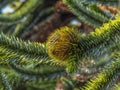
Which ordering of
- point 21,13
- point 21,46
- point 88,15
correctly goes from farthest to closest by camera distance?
point 21,13
point 88,15
point 21,46

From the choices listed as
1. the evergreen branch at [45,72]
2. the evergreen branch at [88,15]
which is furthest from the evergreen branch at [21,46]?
the evergreen branch at [45,72]

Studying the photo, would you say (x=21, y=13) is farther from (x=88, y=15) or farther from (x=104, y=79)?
(x=104, y=79)

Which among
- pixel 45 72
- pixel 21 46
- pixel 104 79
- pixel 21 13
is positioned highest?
pixel 21 46

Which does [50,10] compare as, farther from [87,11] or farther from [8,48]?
[8,48]

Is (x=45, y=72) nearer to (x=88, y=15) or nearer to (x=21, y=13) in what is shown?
(x=88, y=15)

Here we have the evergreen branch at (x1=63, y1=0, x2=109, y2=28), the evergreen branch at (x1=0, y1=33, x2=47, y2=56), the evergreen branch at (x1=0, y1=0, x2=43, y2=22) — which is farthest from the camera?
the evergreen branch at (x1=0, y1=0, x2=43, y2=22)

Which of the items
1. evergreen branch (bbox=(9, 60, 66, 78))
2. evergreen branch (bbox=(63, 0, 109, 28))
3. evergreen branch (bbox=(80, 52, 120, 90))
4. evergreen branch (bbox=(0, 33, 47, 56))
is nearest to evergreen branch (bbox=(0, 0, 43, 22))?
evergreen branch (bbox=(9, 60, 66, 78))

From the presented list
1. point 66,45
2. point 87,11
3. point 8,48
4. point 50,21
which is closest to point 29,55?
point 8,48

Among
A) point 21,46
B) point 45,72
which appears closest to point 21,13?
point 45,72

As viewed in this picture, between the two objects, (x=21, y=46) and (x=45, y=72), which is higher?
(x=21, y=46)

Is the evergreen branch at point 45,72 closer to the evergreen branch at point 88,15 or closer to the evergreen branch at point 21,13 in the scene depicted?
the evergreen branch at point 88,15

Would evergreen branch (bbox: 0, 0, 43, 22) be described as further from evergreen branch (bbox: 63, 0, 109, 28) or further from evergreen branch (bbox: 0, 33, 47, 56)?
evergreen branch (bbox: 0, 33, 47, 56)

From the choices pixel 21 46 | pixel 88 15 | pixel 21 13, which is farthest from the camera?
pixel 21 13

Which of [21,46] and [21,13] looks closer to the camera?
[21,46]
